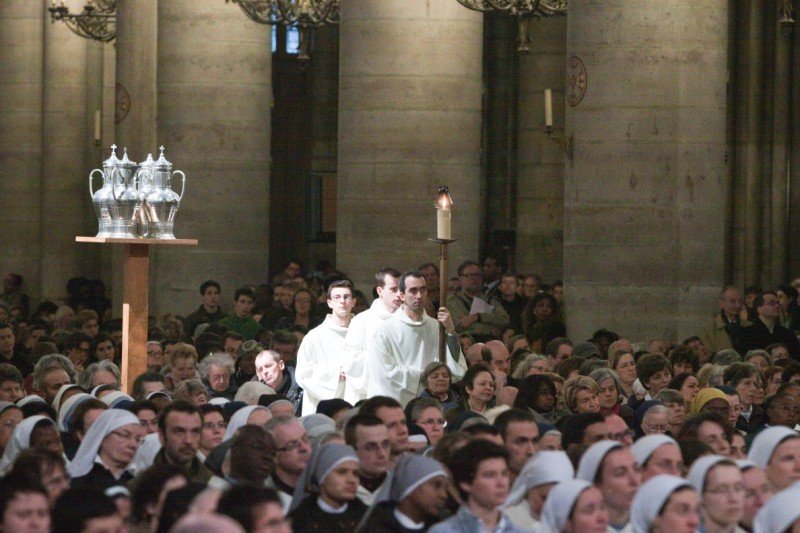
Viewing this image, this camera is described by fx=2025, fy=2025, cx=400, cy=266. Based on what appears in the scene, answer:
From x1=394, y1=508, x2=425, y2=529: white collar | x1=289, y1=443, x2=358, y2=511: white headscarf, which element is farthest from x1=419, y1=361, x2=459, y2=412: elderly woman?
x1=394, y1=508, x2=425, y2=529: white collar

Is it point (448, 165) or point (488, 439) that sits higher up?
point (448, 165)

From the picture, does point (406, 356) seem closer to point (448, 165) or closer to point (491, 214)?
point (448, 165)

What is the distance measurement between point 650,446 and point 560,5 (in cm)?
1091

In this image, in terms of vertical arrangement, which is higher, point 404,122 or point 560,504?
point 404,122

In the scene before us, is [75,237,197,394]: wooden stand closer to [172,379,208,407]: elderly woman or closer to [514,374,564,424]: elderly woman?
[172,379,208,407]: elderly woman

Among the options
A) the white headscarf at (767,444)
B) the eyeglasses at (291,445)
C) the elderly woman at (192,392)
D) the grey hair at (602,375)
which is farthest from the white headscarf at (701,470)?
the elderly woman at (192,392)

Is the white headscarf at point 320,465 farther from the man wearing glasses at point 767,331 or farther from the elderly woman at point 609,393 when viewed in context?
the man wearing glasses at point 767,331

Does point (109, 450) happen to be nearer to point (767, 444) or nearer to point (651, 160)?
point (767, 444)

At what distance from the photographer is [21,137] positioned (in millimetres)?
33719

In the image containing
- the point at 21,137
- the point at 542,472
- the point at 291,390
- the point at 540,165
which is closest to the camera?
the point at 542,472

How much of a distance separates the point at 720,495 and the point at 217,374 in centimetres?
627

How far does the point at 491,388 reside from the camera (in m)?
13.5

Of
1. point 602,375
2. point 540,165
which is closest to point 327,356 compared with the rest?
point 602,375

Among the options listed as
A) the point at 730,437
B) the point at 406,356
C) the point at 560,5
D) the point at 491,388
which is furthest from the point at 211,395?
the point at 560,5
